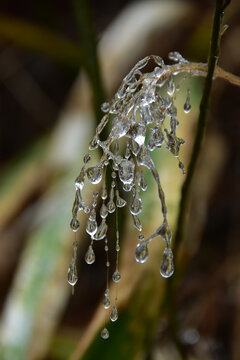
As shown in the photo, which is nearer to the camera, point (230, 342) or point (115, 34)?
point (230, 342)

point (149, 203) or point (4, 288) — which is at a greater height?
point (149, 203)

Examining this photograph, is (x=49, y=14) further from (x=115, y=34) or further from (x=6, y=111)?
(x=115, y=34)

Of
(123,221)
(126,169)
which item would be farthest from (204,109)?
A: (123,221)

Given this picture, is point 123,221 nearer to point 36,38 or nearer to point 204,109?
point 204,109

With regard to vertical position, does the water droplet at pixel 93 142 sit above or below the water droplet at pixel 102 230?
above

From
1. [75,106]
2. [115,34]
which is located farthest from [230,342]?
[115,34]

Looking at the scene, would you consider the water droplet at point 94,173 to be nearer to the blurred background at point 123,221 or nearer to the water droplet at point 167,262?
the water droplet at point 167,262

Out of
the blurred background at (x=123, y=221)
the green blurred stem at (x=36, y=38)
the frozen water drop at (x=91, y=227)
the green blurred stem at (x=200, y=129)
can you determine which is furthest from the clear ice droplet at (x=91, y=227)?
the green blurred stem at (x=36, y=38)
